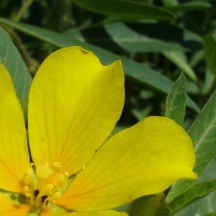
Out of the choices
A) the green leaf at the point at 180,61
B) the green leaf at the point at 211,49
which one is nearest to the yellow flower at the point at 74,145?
the green leaf at the point at 211,49

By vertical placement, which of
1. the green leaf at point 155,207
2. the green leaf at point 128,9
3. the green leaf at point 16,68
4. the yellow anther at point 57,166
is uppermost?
the green leaf at point 128,9

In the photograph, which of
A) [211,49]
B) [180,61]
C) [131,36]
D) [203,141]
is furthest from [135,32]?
[203,141]

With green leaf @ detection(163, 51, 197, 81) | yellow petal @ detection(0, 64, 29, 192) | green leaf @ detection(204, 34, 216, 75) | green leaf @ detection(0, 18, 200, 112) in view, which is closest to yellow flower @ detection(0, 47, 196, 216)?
yellow petal @ detection(0, 64, 29, 192)

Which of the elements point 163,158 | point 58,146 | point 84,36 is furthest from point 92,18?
point 163,158

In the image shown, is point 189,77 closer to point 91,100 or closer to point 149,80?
point 149,80

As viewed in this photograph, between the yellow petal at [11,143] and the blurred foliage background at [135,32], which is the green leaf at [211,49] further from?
the yellow petal at [11,143]

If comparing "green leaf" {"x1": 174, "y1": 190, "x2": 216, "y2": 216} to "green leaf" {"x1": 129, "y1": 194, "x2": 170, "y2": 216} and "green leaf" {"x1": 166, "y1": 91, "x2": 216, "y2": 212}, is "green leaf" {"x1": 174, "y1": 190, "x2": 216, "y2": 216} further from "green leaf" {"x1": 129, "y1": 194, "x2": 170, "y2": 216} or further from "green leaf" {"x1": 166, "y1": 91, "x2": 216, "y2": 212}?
"green leaf" {"x1": 129, "y1": 194, "x2": 170, "y2": 216}
